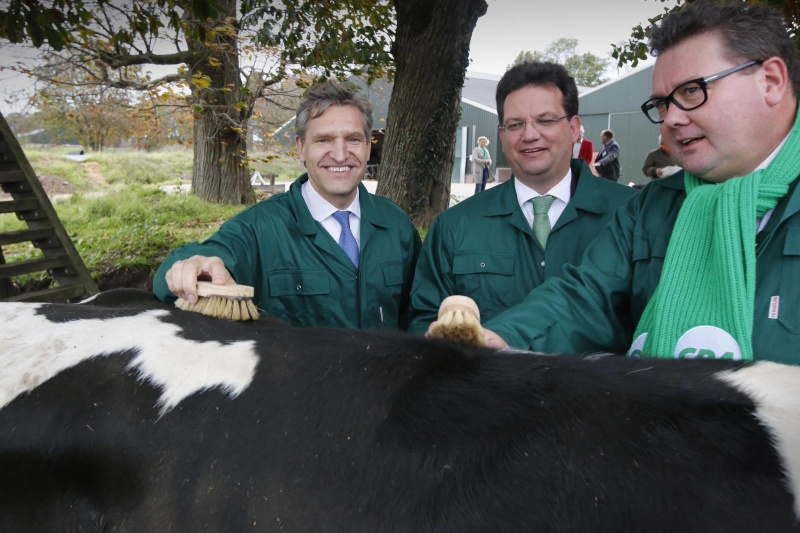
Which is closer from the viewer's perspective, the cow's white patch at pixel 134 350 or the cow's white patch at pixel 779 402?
the cow's white patch at pixel 779 402

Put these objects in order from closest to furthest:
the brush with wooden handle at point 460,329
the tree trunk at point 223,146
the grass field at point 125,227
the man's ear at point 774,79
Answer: the brush with wooden handle at point 460,329 < the man's ear at point 774,79 < the grass field at point 125,227 < the tree trunk at point 223,146

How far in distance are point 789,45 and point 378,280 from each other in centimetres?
180

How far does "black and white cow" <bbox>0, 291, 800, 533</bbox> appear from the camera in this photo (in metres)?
1.06

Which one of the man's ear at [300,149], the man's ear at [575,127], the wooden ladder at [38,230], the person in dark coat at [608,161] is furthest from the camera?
the person in dark coat at [608,161]

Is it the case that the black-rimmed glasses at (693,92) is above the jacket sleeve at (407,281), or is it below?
above

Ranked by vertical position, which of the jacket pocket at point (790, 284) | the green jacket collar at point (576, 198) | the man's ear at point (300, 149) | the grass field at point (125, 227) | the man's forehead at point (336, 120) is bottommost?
the grass field at point (125, 227)

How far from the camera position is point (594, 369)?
1262 mm

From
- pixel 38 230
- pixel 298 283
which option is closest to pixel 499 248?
pixel 298 283

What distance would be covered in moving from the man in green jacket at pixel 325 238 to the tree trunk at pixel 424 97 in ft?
11.8

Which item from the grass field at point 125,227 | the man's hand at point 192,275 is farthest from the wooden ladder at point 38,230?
the man's hand at point 192,275

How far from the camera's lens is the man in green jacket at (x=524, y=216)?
2717 millimetres

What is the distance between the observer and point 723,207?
5.38 feet

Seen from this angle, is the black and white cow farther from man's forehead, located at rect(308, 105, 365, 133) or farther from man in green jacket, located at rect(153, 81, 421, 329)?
man's forehead, located at rect(308, 105, 365, 133)

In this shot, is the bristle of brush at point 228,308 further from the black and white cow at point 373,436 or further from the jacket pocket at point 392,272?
the jacket pocket at point 392,272
